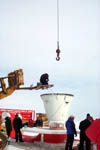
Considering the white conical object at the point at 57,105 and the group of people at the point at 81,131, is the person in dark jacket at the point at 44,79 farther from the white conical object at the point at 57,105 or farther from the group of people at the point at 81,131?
the group of people at the point at 81,131

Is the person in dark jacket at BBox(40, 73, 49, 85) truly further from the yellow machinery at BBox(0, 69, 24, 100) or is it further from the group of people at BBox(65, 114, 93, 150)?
the group of people at BBox(65, 114, 93, 150)

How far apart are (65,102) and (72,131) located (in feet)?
11.1

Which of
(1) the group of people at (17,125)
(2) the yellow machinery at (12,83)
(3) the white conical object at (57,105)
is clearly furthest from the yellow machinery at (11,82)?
(3) the white conical object at (57,105)

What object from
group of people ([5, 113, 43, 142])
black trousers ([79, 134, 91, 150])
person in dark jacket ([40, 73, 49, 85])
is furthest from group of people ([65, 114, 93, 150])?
group of people ([5, 113, 43, 142])

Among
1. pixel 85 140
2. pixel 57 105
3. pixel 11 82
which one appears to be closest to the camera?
pixel 85 140

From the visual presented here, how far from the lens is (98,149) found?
390 cm

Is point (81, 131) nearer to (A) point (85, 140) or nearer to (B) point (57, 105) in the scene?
(A) point (85, 140)

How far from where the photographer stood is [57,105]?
42.1 ft

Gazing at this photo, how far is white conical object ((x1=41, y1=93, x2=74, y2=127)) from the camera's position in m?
12.8

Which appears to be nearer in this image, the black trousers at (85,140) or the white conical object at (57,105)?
the black trousers at (85,140)

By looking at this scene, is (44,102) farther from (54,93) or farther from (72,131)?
(72,131)

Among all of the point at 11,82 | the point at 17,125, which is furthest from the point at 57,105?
the point at 11,82


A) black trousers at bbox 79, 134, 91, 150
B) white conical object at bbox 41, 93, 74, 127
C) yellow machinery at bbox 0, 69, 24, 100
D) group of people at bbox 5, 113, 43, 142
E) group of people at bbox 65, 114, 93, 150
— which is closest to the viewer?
black trousers at bbox 79, 134, 91, 150

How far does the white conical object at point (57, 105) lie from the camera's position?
1278 cm
